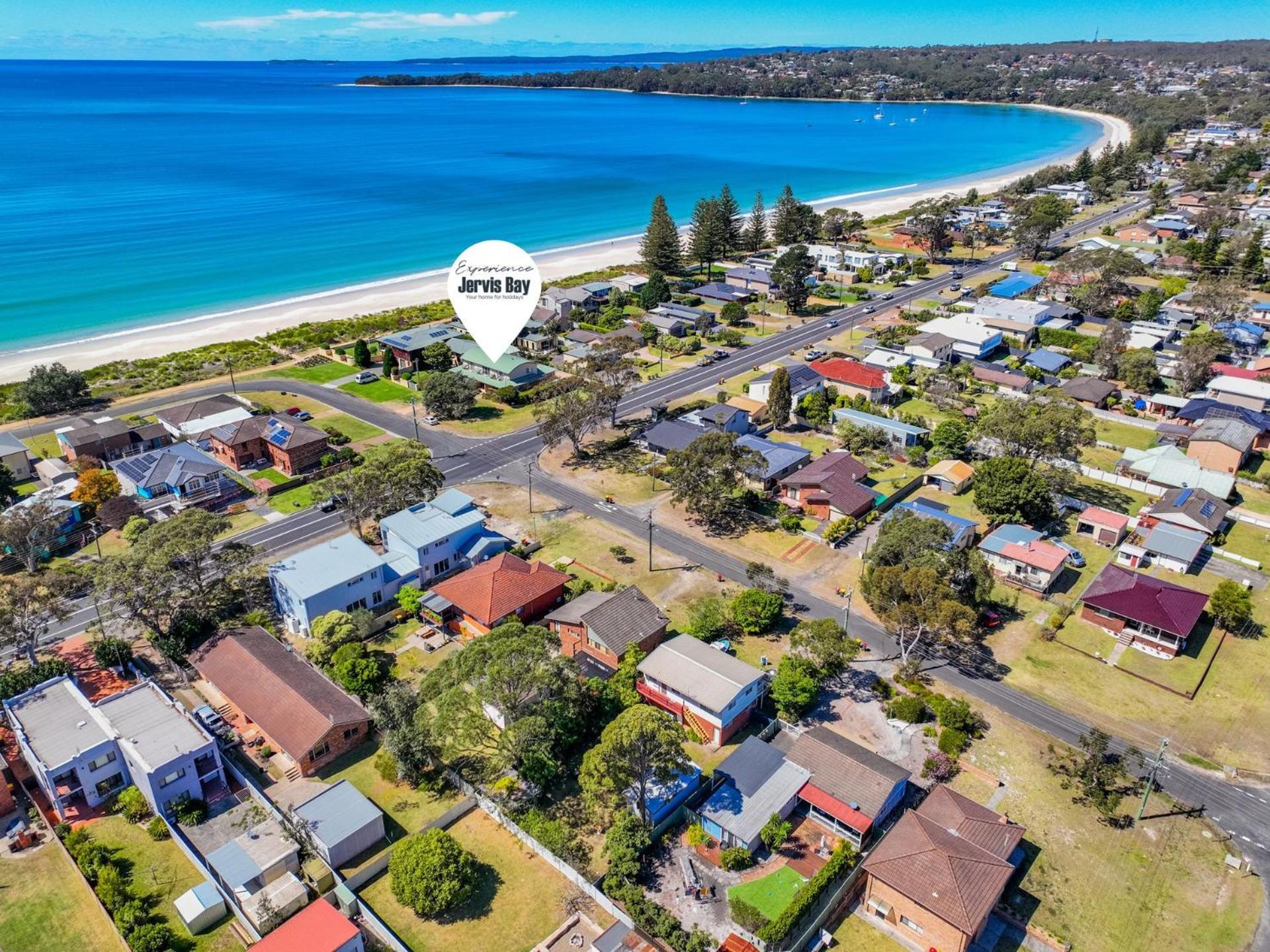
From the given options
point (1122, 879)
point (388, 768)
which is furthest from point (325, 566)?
point (1122, 879)

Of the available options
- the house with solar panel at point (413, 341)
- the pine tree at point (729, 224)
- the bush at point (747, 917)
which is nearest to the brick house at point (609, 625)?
Answer: the bush at point (747, 917)

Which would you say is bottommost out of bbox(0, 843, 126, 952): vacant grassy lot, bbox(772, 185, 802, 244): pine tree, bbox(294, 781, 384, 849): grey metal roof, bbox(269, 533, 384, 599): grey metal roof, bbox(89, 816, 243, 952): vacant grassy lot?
bbox(89, 816, 243, 952): vacant grassy lot

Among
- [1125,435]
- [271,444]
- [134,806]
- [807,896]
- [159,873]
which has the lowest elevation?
[1125,435]

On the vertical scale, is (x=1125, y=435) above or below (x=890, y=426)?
below

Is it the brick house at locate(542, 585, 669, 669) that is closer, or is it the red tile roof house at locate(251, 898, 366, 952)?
the red tile roof house at locate(251, 898, 366, 952)

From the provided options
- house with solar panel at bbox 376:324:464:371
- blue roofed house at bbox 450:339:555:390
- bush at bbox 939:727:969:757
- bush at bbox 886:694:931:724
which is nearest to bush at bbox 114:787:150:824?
bush at bbox 886:694:931:724

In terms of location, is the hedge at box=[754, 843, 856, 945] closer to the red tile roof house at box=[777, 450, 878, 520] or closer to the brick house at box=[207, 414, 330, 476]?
the red tile roof house at box=[777, 450, 878, 520]

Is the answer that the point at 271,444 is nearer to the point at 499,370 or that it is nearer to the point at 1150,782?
the point at 499,370
